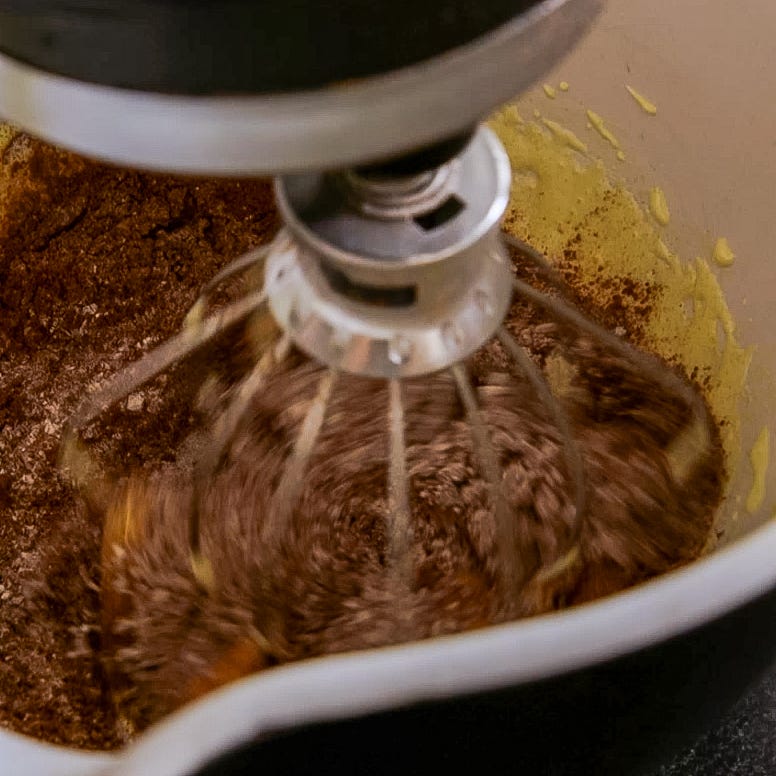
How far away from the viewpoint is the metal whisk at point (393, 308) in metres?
0.29

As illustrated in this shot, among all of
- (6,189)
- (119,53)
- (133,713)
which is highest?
(119,53)

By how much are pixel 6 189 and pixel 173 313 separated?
128mm

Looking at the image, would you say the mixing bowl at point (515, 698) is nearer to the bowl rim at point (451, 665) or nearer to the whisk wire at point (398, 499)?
the bowl rim at point (451, 665)

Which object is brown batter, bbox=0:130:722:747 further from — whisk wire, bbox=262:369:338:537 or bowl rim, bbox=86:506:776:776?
bowl rim, bbox=86:506:776:776

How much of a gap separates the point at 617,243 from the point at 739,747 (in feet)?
0.94

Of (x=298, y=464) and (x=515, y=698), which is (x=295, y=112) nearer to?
(x=515, y=698)

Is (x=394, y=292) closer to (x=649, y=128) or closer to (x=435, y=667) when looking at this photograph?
(x=435, y=667)

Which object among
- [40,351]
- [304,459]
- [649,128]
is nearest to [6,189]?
[40,351]

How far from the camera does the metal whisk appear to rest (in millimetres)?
290

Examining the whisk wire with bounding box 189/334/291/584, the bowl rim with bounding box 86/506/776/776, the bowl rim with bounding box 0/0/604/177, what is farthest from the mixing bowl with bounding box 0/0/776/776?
the whisk wire with bounding box 189/334/291/584

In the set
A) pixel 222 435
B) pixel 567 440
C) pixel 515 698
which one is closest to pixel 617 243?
pixel 567 440

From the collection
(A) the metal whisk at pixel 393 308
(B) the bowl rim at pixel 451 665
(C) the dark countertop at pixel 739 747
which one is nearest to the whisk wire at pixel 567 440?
(A) the metal whisk at pixel 393 308

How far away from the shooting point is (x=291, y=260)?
373 millimetres

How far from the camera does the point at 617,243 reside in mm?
593
